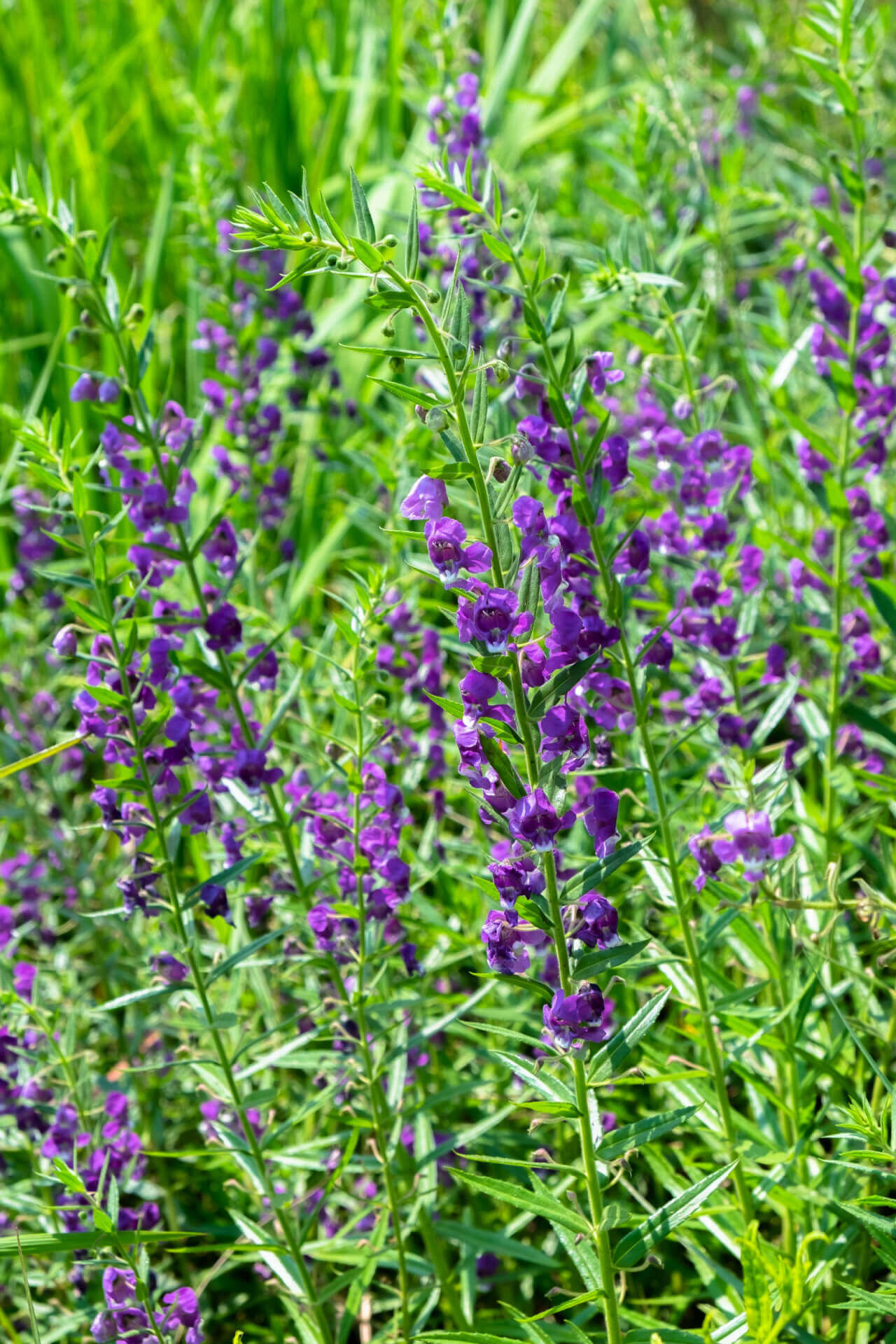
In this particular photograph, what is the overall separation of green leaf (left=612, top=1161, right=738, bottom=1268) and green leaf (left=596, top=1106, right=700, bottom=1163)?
9 centimetres

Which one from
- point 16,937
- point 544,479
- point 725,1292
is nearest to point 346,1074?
point 725,1292

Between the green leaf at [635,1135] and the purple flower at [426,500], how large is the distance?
2.87 ft

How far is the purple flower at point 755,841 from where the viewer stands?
1829 mm

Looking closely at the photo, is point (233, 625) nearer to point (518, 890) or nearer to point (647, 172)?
point (518, 890)

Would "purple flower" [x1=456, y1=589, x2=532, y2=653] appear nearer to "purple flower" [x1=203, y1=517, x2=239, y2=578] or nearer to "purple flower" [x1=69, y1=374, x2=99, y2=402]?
"purple flower" [x1=203, y1=517, x2=239, y2=578]

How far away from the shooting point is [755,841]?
185 cm

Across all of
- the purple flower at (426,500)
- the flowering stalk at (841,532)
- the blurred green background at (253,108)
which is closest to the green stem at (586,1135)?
the purple flower at (426,500)

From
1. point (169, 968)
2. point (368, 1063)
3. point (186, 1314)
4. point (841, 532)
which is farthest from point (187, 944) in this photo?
point (841, 532)

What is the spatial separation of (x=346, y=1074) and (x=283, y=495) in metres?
1.78

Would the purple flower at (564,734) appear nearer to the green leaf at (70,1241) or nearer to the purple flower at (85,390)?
the green leaf at (70,1241)

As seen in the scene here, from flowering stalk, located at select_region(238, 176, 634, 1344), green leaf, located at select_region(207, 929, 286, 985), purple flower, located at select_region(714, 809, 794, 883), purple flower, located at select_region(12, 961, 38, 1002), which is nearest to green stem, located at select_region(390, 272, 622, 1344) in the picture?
flowering stalk, located at select_region(238, 176, 634, 1344)

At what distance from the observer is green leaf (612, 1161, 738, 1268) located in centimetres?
176

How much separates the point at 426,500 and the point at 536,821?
16.8 inches

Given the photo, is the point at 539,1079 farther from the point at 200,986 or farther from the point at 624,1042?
the point at 200,986
